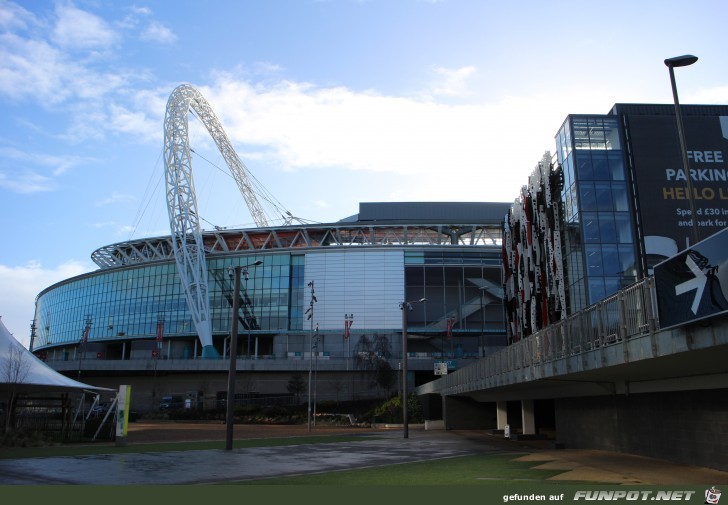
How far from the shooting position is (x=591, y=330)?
17.5 meters

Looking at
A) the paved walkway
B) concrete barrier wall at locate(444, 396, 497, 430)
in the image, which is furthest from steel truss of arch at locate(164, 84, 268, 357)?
the paved walkway

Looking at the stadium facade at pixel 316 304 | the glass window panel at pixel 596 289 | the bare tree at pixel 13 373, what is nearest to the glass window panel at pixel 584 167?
the glass window panel at pixel 596 289

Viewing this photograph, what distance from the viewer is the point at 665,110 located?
50438 millimetres

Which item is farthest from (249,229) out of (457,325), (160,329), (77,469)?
(77,469)

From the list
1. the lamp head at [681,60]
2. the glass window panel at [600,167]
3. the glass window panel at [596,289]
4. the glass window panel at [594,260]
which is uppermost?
the glass window panel at [600,167]

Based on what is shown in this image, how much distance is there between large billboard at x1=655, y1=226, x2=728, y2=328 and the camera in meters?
11.1

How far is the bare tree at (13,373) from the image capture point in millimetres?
32125

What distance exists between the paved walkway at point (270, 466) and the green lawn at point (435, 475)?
0.92 m

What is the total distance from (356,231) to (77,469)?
279 feet

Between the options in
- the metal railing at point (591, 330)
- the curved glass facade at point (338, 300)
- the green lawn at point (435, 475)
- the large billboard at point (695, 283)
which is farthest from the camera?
the curved glass facade at point (338, 300)

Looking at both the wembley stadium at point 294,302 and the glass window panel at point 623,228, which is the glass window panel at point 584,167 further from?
the wembley stadium at point 294,302

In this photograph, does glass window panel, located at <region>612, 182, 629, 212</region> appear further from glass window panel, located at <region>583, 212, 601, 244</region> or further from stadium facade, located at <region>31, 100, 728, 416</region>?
stadium facade, located at <region>31, 100, 728, 416</region>

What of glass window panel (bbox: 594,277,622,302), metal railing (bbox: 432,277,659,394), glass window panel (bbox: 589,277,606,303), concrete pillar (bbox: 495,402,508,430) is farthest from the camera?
glass window panel (bbox: 594,277,622,302)

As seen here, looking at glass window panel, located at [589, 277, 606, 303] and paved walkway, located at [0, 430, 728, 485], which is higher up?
glass window panel, located at [589, 277, 606, 303]
